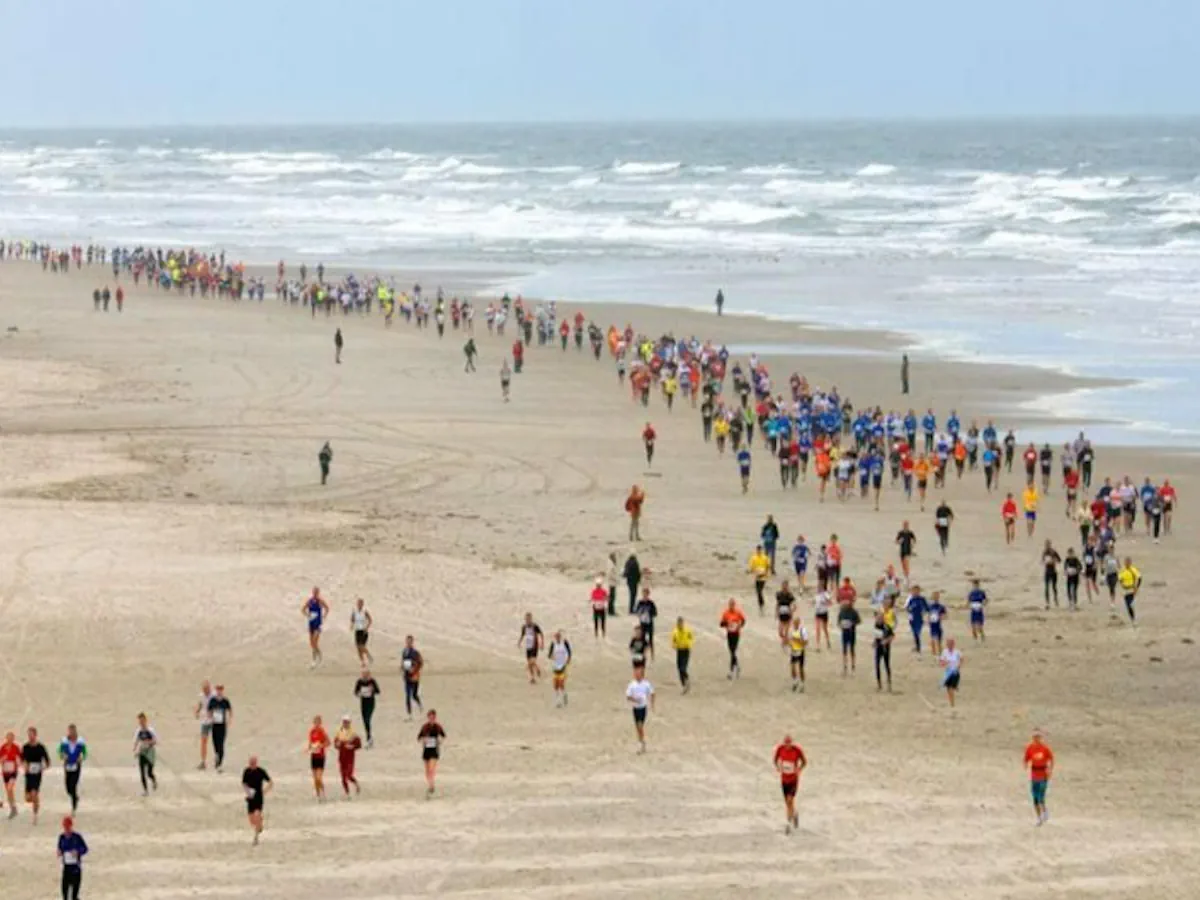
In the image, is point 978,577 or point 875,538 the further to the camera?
point 875,538

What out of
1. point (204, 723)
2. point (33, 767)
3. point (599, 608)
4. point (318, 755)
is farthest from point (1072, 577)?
point (33, 767)

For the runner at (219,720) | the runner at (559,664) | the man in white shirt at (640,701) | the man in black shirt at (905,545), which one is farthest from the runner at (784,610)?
the runner at (219,720)

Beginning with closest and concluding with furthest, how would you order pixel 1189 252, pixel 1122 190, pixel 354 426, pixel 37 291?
pixel 354 426 < pixel 37 291 < pixel 1189 252 < pixel 1122 190

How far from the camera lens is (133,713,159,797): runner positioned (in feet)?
59.7

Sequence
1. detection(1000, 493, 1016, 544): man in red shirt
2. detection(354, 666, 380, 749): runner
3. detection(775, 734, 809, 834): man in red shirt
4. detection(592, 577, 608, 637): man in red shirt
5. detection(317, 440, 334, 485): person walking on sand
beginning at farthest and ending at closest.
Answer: detection(317, 440, 334, 485): person walking on sand, detection(1000, 493, 1016, 544): man in red shirt, detection(592, 577, 608, 637): man in red shirt, detection(354, 666, 380, 749): runner, detection(775, 734, 809, 834): man in red shirt

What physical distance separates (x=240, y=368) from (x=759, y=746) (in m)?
28.2

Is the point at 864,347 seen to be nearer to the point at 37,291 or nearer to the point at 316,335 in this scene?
the point at 316,335

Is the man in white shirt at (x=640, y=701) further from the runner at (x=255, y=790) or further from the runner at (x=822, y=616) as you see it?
the runner at (x=822, y=616)

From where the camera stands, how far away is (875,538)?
29688 mm

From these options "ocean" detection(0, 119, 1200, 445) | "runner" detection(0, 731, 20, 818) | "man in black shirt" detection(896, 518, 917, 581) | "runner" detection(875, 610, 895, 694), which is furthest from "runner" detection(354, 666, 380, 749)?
"ocean" detection(0, 119, 1200, 445)

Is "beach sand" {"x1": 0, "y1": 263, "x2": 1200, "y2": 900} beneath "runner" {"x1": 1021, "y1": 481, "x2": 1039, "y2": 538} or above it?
beneath

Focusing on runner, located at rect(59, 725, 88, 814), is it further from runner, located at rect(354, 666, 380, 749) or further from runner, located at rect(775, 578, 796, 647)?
runner, located at rect(775, 578, 796, 647)

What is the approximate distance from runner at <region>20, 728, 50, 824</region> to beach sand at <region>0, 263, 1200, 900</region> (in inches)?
13.3

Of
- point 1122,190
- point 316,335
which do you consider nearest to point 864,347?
point 316,335
